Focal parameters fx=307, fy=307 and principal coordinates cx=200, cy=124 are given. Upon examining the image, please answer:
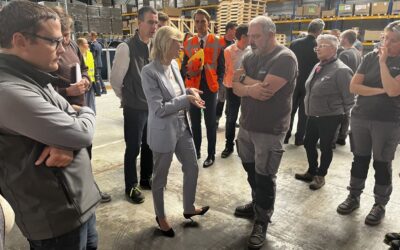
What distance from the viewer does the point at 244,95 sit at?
2.43 metres

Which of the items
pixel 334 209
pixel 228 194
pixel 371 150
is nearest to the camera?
pixel 371 150

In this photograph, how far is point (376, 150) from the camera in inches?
107

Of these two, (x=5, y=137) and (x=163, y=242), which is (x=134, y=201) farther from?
(x=5, y=137)

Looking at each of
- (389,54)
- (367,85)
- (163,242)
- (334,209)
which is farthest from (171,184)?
(389,54)

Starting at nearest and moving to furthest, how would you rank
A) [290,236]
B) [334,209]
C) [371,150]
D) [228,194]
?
[290,236] < [371,150] < [334,209] < [228,194]

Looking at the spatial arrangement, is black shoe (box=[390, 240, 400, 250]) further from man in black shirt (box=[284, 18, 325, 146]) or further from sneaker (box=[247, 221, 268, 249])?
man in black shirt (box=[284, 18, 325, 146])

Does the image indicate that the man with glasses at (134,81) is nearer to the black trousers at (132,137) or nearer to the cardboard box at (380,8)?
the black trousers at (132,137)

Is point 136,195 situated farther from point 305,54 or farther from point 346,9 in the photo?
point 346,9

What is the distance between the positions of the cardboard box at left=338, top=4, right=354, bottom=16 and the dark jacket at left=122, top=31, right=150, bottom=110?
29.2ft

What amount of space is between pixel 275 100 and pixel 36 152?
5.55 feet

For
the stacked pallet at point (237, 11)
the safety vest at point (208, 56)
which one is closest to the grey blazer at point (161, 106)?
the safety vest at point (208, 56)

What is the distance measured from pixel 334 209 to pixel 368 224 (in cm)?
35

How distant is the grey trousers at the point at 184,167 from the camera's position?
2455 mm

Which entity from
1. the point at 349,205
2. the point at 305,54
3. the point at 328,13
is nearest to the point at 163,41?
the point at 349,205
